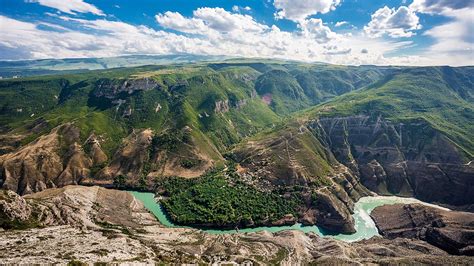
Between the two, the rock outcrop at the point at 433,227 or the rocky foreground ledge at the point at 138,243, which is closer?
the rocky foreground ledge at the point at 138,243

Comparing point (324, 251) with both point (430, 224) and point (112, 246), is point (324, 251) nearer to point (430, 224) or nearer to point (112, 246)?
point (430, 224)

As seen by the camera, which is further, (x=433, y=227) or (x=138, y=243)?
(x=433, y=227)

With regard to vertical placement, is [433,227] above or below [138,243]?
below

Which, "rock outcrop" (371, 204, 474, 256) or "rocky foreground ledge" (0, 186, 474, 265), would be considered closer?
"rocky foreground ledge" (0, 186, 474, 265)
